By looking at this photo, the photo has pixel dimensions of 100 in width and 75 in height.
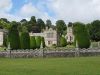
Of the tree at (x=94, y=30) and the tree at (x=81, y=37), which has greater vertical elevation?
the tree at (x=94, y=30)

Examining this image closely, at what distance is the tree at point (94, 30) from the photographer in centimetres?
13575

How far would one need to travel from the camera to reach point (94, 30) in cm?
13988

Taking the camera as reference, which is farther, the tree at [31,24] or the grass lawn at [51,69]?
the tree at [31,24]

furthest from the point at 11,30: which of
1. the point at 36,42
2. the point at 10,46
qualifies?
the point at 36,42

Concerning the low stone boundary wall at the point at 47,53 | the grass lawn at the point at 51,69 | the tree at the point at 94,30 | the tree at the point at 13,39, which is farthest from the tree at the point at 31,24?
the grass lawn at the point at 51,69

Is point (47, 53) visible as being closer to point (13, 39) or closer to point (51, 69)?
point (13, 39)

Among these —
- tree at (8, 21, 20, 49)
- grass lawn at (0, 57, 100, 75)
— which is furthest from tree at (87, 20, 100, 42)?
grass lawn at (0, 57, 100, 75)

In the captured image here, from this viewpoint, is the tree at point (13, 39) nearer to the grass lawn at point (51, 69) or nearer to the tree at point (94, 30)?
the grass lawn at point (51, 69)

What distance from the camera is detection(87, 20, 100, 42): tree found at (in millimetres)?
135750

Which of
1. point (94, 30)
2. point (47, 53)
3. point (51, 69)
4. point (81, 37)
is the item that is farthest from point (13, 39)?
point (94, 30)

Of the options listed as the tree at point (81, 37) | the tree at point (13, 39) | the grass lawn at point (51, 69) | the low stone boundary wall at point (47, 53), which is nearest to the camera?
the grass lawn at point (51, 69)

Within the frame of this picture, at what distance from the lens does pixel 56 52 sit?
60156mm

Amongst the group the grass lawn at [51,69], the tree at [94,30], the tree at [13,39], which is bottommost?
the grass lawn at [51,69]

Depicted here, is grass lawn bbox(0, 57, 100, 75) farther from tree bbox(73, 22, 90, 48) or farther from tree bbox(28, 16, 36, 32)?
tree bbox(28, 16, 36, 32)
